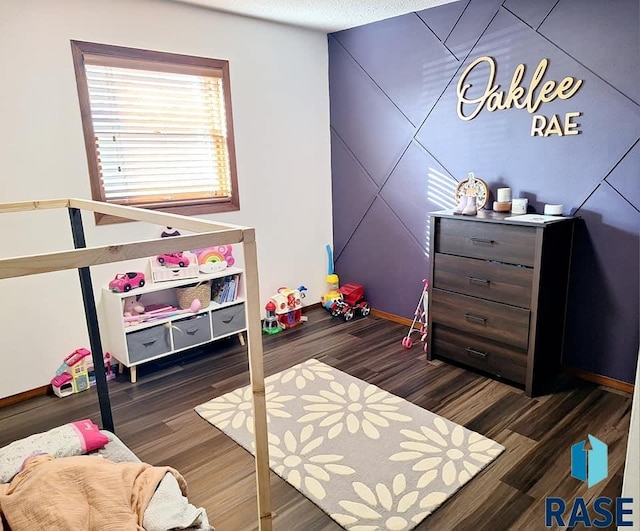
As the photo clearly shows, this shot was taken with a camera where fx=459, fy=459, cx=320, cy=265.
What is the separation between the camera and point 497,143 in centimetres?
296

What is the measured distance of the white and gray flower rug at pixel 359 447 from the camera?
1861mm

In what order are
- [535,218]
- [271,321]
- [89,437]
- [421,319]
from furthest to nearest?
[271,321]
[421,319]
[535,218]
[89,437]

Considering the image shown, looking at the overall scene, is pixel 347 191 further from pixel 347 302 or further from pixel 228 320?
pixel 228 320

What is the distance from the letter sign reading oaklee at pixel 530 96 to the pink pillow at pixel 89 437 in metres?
2.82

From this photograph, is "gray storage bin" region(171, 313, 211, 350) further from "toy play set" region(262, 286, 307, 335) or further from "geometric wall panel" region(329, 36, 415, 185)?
"geometric wall panel" region(329, 36, 415, 185)

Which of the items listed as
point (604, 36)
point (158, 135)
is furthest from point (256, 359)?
point (604, 36)

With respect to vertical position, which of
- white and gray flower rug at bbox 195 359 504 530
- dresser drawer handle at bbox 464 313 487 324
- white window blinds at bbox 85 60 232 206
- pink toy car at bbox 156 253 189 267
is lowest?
white and gray flower rug at bbox 195 359 504 530

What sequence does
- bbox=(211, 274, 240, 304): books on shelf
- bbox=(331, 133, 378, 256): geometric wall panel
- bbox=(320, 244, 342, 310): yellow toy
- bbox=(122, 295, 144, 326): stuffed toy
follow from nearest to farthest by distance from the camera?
bbox=(122, 295, 144, 326): stuffed toy
bbox=(211, 274, 240, 304): books on shelf
bbox=(331, 133, 378, 256): geometric wall panel
bbox=(320, 244, 342, 310): yellow toy

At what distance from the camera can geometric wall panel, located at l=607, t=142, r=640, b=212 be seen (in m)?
2.44

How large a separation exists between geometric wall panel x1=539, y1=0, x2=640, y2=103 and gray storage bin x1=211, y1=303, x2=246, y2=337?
2620 millimetres

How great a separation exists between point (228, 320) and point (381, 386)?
3.94ft

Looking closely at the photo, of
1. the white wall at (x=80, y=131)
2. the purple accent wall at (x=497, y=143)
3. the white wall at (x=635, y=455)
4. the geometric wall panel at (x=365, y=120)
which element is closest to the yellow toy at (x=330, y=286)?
the purple accent wall at (x=497, y=143)

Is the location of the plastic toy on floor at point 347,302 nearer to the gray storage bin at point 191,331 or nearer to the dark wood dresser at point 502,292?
the dark wood dresser at point 502,292

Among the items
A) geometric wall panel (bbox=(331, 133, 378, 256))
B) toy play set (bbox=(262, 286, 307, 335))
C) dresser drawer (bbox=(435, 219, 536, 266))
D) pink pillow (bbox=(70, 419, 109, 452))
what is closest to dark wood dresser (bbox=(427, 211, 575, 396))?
dresser drawer (bbox=(435, 219, 536, 266))
